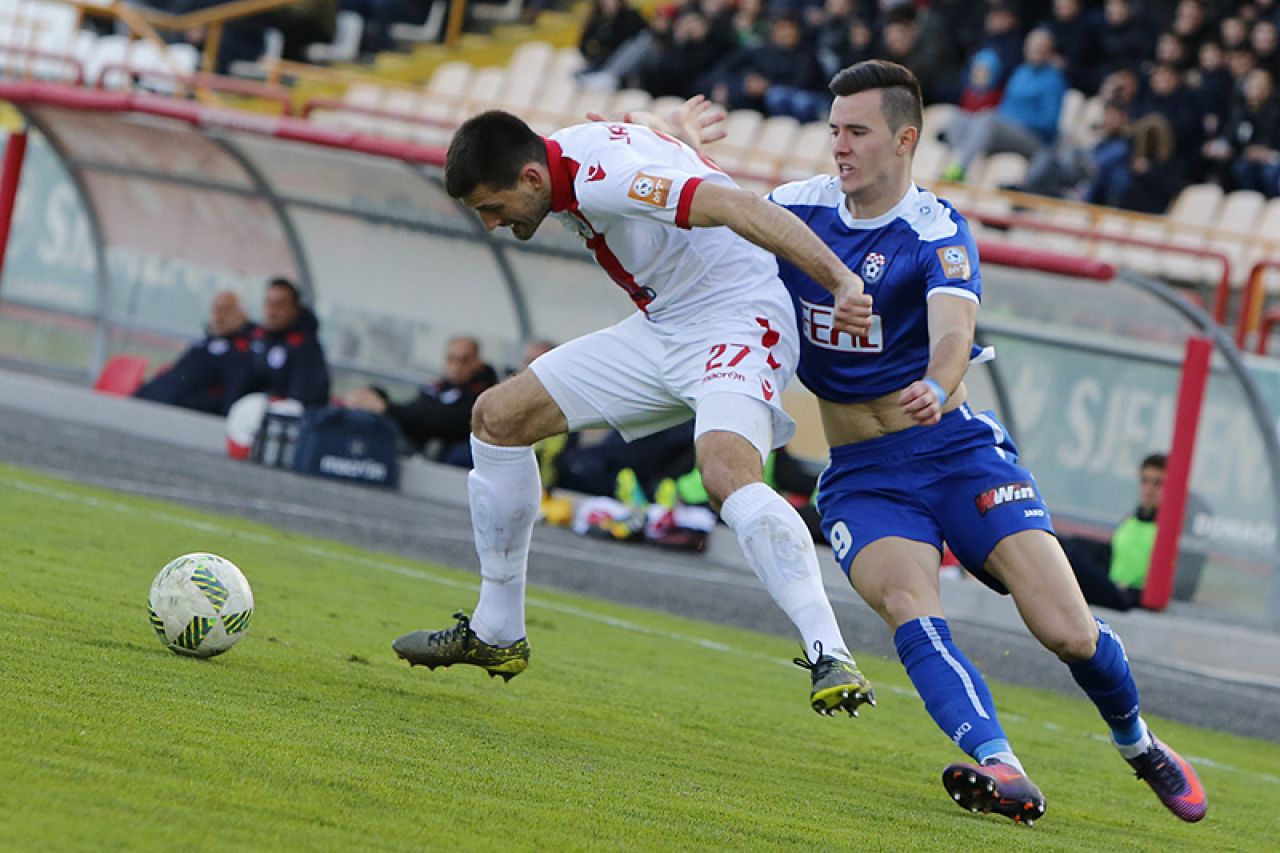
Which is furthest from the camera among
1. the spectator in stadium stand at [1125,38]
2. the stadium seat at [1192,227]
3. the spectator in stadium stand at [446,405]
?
the spectator in stadium stand at [1125,38]

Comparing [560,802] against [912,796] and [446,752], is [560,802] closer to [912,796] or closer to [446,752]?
[446,752]

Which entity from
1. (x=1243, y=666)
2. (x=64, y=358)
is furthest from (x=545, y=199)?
(x=64, y=358)

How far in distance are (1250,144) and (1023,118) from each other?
223 cm

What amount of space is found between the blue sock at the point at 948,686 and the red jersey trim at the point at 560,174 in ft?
5.22

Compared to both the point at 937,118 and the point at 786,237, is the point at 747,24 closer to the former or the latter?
the point at 937,118

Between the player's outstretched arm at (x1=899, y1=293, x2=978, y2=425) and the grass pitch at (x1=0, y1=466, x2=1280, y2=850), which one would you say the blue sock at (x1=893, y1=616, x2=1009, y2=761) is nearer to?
the grass pitch at (x1=0, y1=466, x2=1280, y2=850)

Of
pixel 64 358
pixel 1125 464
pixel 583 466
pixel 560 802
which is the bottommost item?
pixel 64 358

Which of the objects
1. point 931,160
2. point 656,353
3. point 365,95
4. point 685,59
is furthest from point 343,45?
point 656,353

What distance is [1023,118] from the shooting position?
19.0 metres

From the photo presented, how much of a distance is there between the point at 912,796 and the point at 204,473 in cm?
922

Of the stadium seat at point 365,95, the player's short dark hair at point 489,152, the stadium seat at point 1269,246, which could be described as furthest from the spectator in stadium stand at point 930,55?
the player's short dark hair at point 489,152

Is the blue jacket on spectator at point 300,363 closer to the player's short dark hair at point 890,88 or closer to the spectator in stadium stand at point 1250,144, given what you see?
the spectator in stadium stand at point 1250,144

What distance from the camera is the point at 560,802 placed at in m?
4.66

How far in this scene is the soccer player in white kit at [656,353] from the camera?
5672mm
